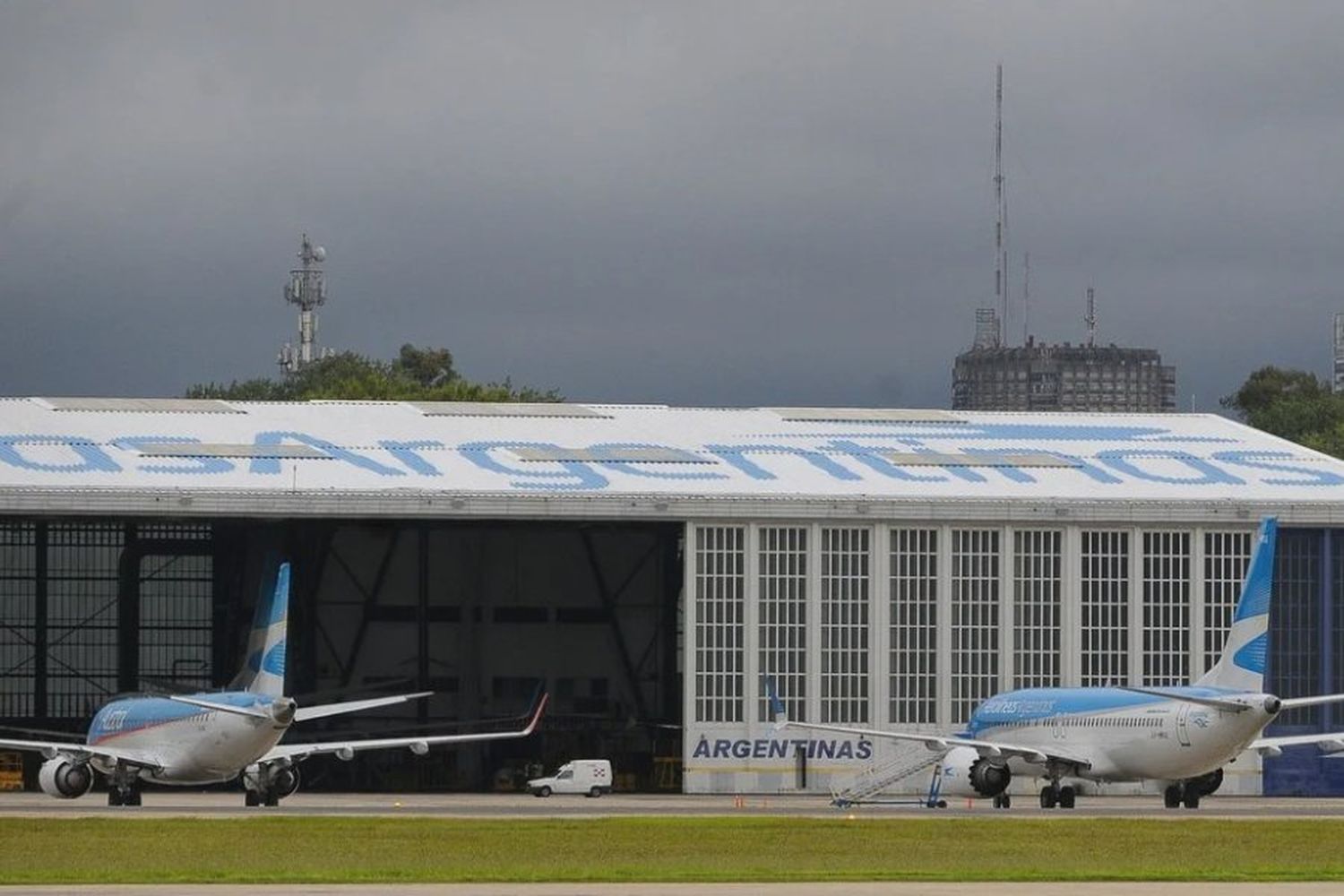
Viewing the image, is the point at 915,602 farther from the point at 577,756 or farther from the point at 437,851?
the point at 437,851

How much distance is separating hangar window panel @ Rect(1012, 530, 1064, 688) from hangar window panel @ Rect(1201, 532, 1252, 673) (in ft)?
18.7

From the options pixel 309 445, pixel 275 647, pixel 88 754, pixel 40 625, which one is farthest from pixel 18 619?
A: pixel 88 754

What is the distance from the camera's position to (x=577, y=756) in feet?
392

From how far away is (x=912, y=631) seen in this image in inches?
4294

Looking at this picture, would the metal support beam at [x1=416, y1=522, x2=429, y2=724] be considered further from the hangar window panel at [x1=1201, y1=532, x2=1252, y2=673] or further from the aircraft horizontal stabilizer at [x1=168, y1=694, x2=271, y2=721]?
the hangar window panel at [x1=1201, y1=532, x2=1252, y2=673]

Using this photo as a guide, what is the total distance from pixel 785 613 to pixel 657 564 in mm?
17183

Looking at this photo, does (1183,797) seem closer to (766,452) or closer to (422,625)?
(766,452)

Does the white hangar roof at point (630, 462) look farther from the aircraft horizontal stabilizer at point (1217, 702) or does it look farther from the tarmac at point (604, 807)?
the aircraft horizontal stabilizer at point (1217, 702)

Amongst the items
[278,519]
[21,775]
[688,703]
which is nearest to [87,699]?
[21,775]

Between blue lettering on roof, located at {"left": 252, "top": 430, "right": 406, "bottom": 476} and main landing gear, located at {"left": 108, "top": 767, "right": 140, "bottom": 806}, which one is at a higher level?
blue lettering on roof, located at {"left": 252, "top": 430, "right": 406, "bottom": 476}

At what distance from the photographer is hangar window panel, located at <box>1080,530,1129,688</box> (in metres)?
109

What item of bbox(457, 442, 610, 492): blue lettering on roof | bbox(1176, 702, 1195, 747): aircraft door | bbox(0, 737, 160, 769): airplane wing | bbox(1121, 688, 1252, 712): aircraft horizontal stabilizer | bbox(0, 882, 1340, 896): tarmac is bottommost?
bbox(0, 737, 160, 769): airplane wing

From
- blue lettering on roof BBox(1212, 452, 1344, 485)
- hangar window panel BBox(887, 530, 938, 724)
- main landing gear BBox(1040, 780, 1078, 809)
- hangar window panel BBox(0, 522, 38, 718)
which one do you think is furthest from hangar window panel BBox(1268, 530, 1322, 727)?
hangar window panel BBox(0, 522, 38, 718)

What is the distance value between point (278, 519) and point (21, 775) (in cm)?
1559
